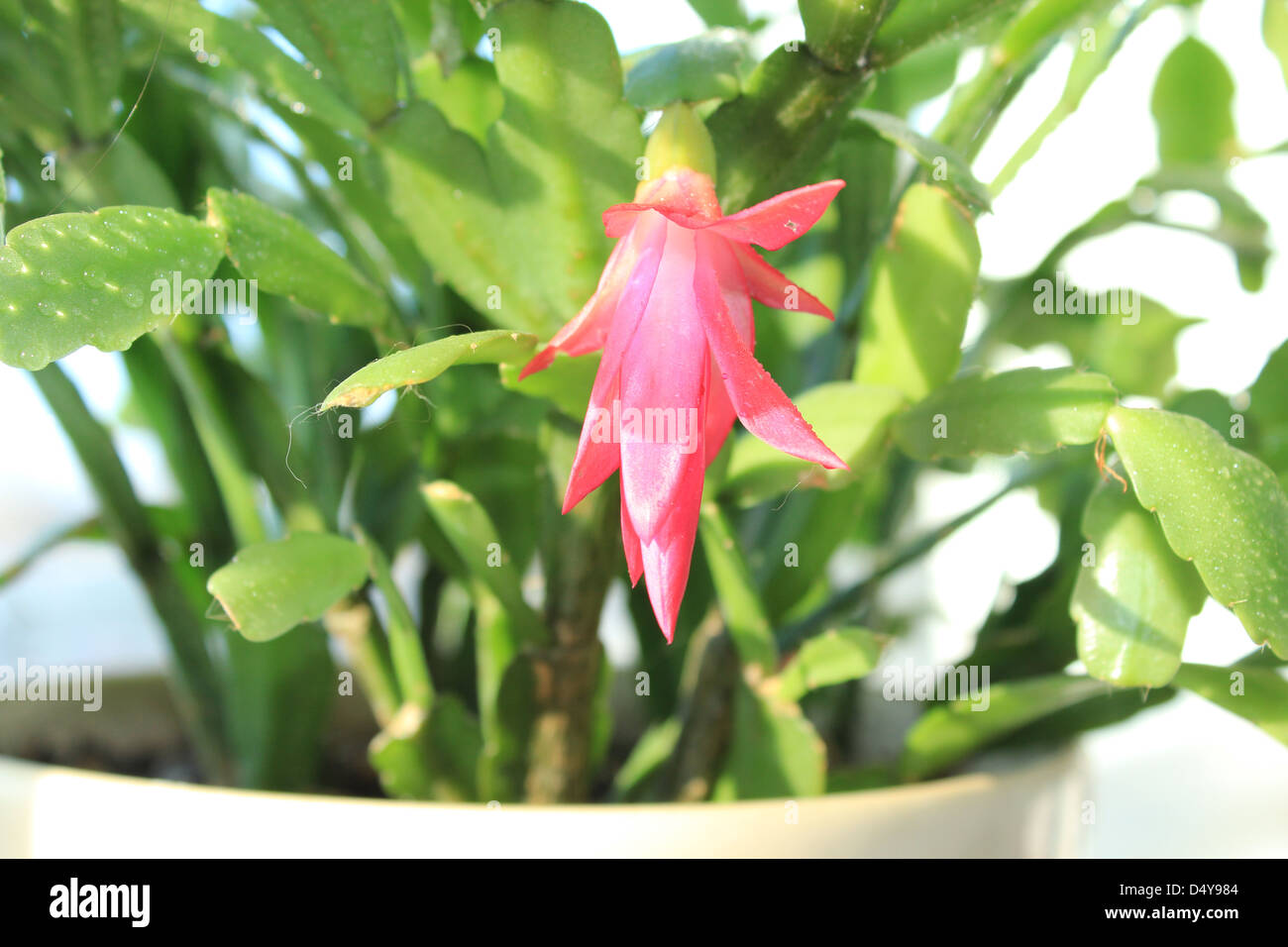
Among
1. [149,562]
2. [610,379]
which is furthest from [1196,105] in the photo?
[149,562]

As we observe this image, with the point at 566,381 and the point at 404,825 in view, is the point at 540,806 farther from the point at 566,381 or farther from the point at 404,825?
the point at 566,381

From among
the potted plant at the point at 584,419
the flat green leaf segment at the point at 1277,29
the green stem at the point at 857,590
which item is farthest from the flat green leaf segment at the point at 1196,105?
the green stem at the point at 857,590

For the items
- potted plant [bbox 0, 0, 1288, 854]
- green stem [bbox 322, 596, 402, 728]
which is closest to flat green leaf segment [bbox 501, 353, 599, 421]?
potted plant [bbox 0, 0, 1288, 854]

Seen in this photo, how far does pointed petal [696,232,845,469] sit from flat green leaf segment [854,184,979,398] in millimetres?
192

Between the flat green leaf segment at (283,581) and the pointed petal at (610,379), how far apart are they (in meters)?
0.16

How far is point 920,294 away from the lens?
1.39ft

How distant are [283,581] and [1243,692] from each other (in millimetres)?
400

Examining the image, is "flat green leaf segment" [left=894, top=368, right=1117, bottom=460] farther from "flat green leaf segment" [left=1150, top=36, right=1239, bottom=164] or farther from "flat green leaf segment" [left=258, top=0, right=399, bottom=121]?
"flat green leaf segment" [left=1150, top=36, right=1239, bottom=164]

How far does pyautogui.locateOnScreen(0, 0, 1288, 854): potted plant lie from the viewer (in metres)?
0.31

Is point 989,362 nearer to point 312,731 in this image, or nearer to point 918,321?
point 918,321

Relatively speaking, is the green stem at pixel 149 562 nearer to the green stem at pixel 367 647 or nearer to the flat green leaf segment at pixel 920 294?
the green stem at pixel 367 647

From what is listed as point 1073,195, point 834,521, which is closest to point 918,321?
point 834,521

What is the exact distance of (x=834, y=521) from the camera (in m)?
0.52

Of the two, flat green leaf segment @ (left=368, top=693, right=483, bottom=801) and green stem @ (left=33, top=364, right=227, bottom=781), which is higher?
green stem @ (left=33, top=364, right=227, bottom=781)
